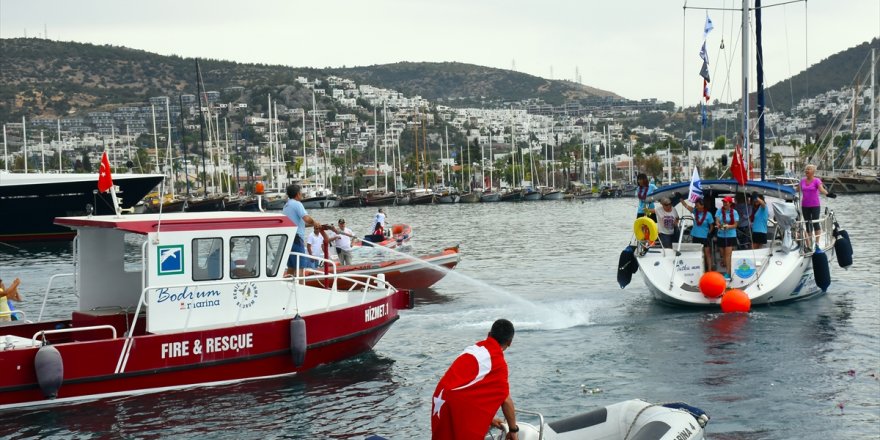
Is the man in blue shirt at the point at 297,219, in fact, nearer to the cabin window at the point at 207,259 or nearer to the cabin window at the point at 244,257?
the cabin window at the point at 244,257

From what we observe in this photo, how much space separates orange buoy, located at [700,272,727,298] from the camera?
21.8 metres

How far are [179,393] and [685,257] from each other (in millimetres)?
12211

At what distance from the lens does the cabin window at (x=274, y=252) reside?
1659 centimetres

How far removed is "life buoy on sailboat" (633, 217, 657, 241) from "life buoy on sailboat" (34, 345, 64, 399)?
44.1 ft

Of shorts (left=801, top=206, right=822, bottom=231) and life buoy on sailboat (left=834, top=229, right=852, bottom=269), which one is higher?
shorts (left=801, top=206, right=822, bottom=231)

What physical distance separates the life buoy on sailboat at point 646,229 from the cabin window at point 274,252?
9.61 meters

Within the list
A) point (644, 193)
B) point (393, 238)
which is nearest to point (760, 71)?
point (644, 193)

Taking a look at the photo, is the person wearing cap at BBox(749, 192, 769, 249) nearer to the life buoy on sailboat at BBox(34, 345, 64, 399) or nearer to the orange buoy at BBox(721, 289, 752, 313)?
the orange buoy at BBox(721, 289, 752, 313)

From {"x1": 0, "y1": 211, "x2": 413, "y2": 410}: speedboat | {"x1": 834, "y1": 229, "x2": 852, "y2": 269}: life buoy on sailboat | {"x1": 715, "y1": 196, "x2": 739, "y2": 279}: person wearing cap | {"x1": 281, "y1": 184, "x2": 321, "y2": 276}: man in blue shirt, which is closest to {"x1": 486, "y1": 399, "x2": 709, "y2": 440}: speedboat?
{"x1": 0, "y1": 211, "x2": 413, "y2": 410}: speedboat

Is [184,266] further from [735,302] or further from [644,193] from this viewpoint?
[644,193]

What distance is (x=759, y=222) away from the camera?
2312 centimetres

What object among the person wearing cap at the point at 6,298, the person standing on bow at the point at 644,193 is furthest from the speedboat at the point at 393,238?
the person wearing cap at the point at 6,298

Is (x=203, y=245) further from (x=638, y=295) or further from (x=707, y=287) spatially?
(x=638, y=295)

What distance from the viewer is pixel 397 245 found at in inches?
1314
